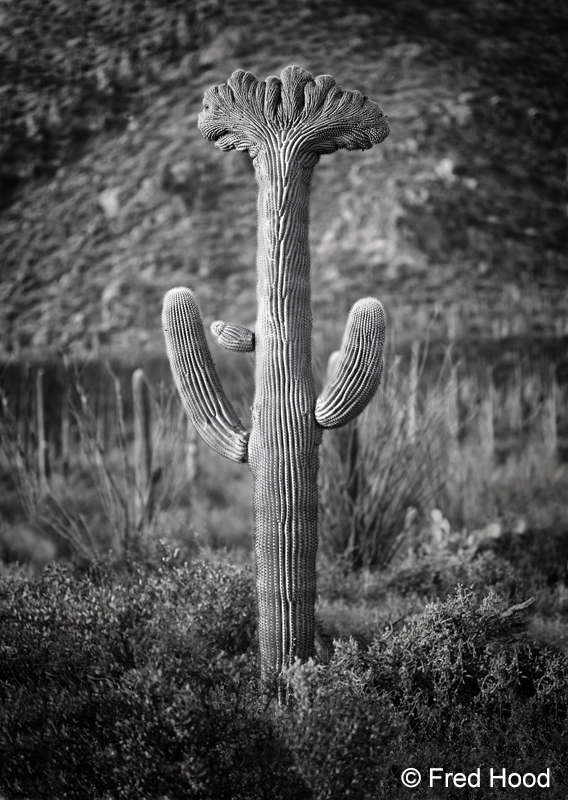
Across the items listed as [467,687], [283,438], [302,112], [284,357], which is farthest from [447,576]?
[302,112]

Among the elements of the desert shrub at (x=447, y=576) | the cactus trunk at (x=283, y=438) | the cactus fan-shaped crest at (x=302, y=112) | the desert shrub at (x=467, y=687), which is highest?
the cactus fan-shaped crest at (x=302, y=112)

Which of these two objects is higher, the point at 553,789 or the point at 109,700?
the point at 109,700

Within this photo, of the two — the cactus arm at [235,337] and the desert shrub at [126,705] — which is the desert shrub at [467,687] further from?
the cactus arm at [235,337]

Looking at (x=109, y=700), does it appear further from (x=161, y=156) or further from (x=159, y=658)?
(x=161, y=156)

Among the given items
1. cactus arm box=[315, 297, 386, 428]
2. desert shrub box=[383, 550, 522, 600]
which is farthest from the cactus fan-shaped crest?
desert shrub box=[383, 550, 522, 600]

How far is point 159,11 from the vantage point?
26.1 feet

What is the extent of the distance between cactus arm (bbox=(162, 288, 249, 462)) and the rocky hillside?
5.06 metres

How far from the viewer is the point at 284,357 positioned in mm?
2658

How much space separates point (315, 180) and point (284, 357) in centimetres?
647

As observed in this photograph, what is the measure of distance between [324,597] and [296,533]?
1.35m

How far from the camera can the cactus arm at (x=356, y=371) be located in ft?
8.62

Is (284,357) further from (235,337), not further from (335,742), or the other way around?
(335,742)

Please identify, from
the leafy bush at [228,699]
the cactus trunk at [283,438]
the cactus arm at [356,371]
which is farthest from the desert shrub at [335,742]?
the cactus arm at [356,371]

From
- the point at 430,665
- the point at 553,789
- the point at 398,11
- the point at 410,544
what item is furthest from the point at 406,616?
the point at 398,11
